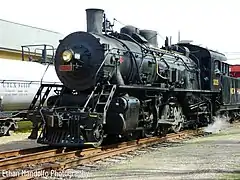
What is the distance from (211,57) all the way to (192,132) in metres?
3.85

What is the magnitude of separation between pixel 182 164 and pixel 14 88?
9.66m

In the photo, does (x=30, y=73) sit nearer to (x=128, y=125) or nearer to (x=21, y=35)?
(x=128, y=125)

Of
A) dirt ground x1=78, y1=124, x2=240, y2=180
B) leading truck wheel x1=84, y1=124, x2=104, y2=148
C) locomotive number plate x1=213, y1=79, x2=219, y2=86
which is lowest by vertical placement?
dirt ground x1=78, y1=124, x2=240, y2=180

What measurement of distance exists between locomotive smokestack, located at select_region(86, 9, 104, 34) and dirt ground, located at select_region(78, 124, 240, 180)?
13.8 feet

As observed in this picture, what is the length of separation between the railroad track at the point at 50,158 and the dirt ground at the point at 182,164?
0.67 m

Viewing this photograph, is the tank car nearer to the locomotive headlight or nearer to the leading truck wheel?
the locomotive headlight

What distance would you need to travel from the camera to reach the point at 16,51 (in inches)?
1237

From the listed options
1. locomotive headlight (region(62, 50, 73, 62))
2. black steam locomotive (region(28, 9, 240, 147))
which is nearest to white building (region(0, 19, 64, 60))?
black steam locomotive (region(28, 9, 240, 147))

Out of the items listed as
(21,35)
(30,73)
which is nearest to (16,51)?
(21,35)

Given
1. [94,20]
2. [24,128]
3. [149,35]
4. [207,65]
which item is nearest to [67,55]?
[94,20]

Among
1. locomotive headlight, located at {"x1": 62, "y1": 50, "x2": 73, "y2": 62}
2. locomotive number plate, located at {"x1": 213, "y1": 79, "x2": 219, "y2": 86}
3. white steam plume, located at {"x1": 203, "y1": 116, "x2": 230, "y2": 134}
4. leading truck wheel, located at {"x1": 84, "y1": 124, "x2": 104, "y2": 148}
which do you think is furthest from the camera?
locomotive number plate, located at {"x1": 213, "y1": 79, "x2": 219, "y2": 86}

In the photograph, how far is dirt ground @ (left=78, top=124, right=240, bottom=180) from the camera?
27.8 ft

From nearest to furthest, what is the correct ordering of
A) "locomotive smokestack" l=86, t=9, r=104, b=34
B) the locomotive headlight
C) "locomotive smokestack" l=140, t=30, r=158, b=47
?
the locomotive headlight, "locomotive smokestack" l=86, t=9, r=104, b=34, "locomotive smokestack" l=140, t=30, r=158, b=47

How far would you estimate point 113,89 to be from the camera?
37.1 feet
